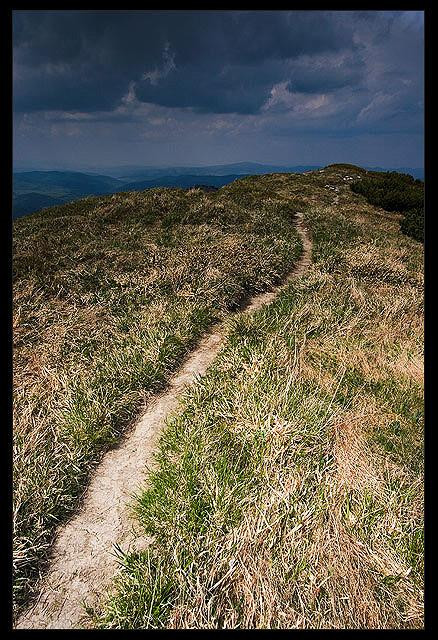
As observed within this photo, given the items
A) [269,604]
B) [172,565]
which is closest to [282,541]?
[269,604]

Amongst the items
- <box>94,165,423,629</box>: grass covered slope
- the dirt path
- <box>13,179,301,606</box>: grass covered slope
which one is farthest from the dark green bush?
the dirt path

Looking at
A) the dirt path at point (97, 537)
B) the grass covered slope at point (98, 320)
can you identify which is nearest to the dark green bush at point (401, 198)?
the grass covered slope at point (98, 320)

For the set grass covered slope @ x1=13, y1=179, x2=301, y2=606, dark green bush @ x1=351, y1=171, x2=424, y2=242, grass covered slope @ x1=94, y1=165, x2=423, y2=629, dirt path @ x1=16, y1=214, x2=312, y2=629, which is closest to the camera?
grass covered slope @ x1=94, y1=165, x2=423, y2=629

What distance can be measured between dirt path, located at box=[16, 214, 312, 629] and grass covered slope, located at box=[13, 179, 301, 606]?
0.66 feet

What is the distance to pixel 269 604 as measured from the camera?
3311 millimetres

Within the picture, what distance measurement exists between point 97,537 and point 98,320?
6.33 metres

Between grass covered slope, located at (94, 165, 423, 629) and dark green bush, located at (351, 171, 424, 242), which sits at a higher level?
dark green bush, located at (351, 171, 424, 242)

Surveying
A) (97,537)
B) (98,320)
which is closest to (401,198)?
(98,320)

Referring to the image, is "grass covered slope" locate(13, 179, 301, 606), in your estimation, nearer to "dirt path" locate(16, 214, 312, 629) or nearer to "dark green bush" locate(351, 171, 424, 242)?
"dirt path" locate(16, 214, 312, 629)

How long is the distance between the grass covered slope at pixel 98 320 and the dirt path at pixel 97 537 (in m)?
0.20

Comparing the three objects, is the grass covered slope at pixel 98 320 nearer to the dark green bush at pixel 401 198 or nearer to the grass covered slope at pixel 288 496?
the grass covered slope at pixel 288 496

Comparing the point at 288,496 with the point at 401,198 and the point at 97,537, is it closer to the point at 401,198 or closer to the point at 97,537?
the point at 97,537

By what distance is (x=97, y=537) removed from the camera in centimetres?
427

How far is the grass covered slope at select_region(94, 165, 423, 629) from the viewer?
3379 mm
